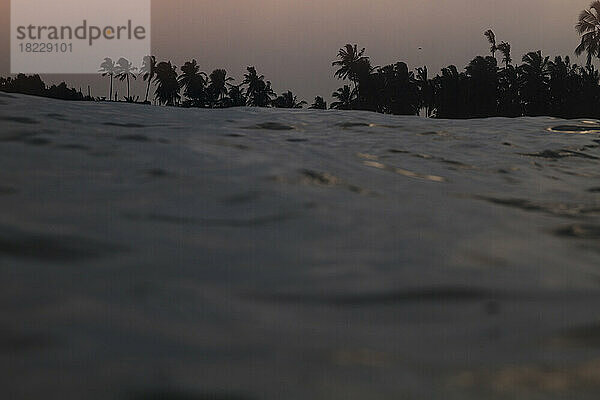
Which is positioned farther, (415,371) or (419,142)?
(419,142)

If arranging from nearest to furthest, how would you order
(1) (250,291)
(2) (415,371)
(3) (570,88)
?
(2) (415,371) → (1) (250,291) → (3) (570,88)

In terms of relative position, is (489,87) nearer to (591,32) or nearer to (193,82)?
(591,32)

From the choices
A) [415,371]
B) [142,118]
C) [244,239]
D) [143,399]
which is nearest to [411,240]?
[244,239]

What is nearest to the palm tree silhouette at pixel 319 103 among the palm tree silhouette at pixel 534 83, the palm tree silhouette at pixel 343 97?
the palm tree silhouette at pixel 343 97

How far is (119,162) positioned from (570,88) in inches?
2149

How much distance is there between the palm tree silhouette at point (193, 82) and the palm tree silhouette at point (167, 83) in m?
1.02

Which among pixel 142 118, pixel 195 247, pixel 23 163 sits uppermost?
pixel 142 118

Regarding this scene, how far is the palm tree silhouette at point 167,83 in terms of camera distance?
8225cm

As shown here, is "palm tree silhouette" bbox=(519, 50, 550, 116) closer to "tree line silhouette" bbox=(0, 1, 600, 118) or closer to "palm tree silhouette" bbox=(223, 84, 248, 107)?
"tree line silhouette" bbox=(0, 1, 600, 118)

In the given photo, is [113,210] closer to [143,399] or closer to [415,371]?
[143,399]

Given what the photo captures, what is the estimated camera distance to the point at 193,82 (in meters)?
81.6

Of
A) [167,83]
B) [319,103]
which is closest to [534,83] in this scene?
[319,103]

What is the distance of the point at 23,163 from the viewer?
3318mm

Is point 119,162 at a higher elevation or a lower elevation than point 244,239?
higher
